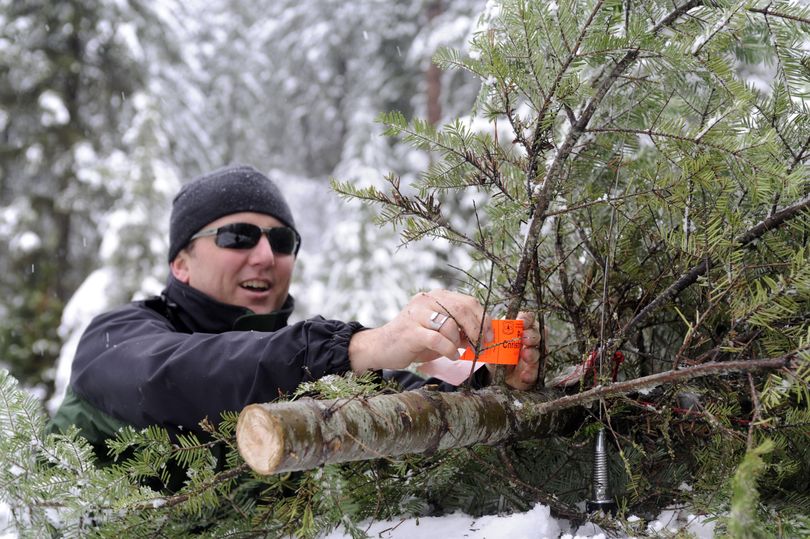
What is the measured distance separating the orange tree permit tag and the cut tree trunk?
0.30 ft

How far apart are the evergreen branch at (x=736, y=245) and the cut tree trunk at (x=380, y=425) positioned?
1.20ft

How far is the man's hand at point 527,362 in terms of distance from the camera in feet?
7.15

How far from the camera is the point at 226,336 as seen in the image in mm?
2312

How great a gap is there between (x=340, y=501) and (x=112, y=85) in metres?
17.1

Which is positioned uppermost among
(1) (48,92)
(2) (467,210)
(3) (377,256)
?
(1) (48,92)

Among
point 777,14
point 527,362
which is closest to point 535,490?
point 527,362

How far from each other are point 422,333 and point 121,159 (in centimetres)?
1508

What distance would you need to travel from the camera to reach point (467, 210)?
16281 mm

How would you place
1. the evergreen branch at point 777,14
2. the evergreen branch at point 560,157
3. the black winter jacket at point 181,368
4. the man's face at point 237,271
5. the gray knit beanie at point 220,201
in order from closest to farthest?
the evergreen branch at point 777,14
the evergreen branch at point 560,157
the black winter jacket at point 181,368
the man's face at point 237,271
the gray knit beanie at point 220,201

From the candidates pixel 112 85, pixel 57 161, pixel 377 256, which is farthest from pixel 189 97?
pixel 377 256

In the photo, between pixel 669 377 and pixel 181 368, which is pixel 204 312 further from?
pixel 669 377

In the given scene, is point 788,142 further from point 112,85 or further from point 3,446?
point 112,85

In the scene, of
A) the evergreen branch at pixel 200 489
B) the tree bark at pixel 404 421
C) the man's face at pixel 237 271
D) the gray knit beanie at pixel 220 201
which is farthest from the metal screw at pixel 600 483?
the gray knit beanie at pixel 220 201

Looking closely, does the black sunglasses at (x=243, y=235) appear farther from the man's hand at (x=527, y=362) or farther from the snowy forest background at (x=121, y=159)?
the snowy forest background at (x=121, y=159)
